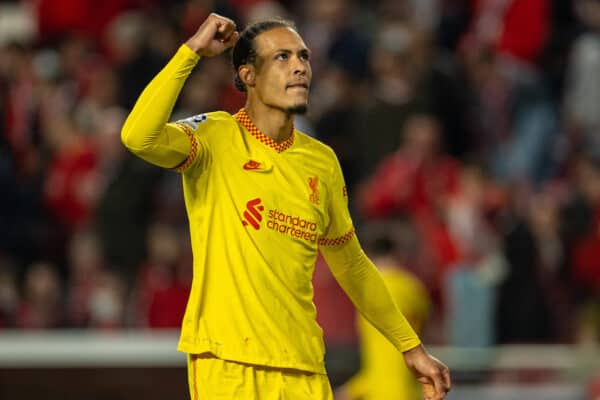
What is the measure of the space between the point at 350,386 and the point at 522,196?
305cm

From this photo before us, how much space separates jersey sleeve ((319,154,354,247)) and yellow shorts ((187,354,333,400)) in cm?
53

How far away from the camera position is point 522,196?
11.2 m

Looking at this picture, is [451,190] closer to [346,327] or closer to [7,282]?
[346,327]

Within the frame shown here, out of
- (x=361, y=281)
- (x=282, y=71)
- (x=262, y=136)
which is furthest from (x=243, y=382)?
(x=282, y=71)

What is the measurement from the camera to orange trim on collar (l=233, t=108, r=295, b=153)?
5203mm

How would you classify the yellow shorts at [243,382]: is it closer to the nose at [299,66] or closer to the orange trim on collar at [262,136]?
the orange trim on collar at [262,136]

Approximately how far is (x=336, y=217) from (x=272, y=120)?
0.43m

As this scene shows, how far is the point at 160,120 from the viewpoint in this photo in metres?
4.76

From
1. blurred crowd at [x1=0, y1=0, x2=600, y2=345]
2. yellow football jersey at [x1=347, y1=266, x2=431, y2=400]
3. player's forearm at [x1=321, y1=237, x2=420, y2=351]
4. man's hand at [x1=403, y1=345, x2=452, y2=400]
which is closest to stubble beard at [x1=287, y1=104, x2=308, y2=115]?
player's forearm at [x1=321, y1=237, x2=420, y2=351]

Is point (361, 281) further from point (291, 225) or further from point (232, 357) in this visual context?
point (232, 357)

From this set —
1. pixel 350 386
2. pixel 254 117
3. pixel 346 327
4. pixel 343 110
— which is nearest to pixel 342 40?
pixel 343 110

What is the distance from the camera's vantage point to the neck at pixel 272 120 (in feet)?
17.1

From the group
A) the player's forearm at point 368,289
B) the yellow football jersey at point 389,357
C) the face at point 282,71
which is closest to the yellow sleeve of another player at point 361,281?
the player's forearm at point 368,289

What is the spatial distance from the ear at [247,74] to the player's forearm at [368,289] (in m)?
0.68
